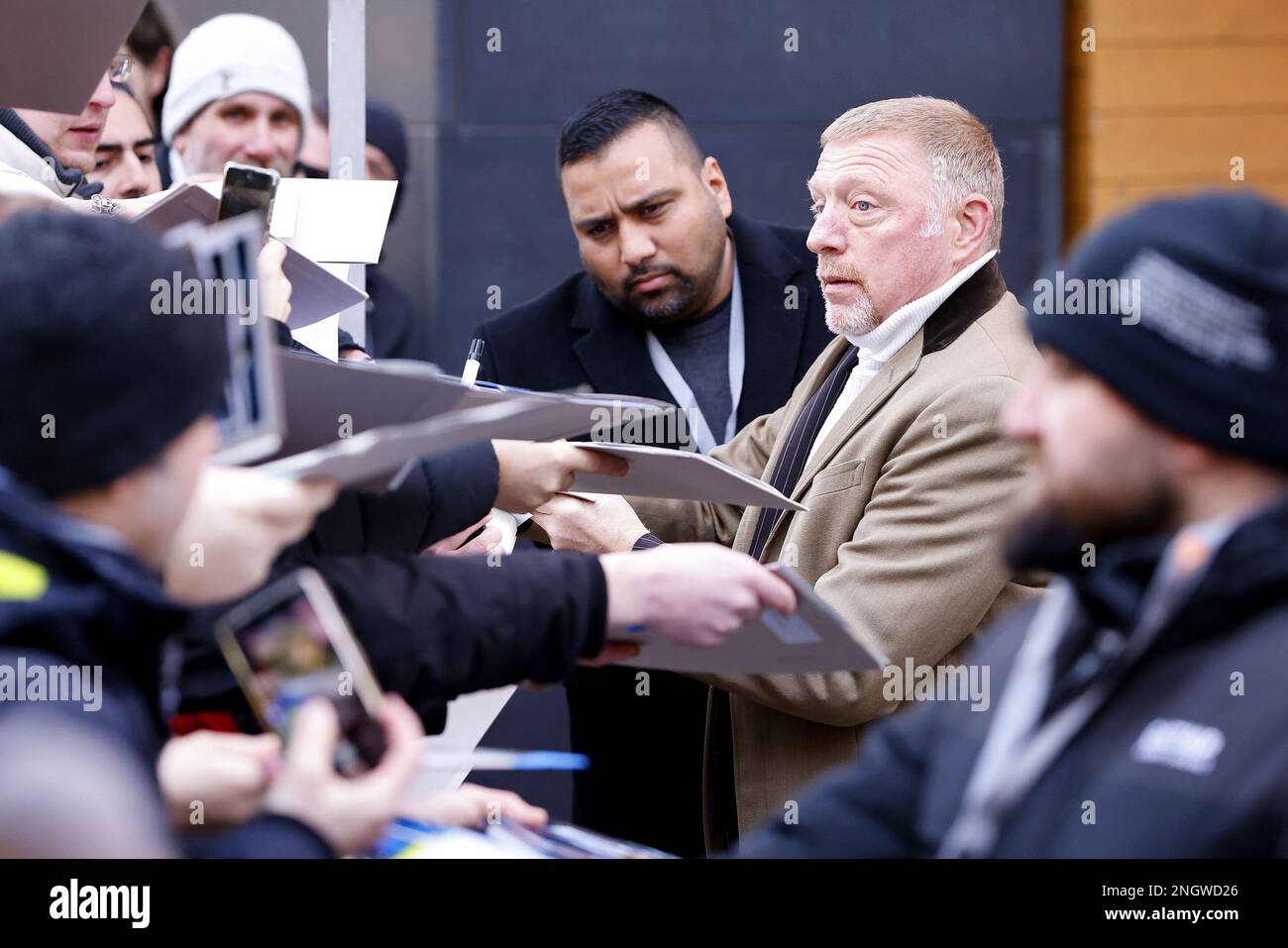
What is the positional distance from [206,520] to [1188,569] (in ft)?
2.47

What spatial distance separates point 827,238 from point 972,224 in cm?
25

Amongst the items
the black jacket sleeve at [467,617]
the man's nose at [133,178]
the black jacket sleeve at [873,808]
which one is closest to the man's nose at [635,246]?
the man's nose at [133,178]

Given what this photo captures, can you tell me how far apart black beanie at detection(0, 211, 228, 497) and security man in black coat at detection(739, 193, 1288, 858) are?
2.10 feet

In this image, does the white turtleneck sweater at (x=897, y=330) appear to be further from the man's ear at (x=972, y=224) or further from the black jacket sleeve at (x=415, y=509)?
the black jacket sleeve at (x=415, y=509)

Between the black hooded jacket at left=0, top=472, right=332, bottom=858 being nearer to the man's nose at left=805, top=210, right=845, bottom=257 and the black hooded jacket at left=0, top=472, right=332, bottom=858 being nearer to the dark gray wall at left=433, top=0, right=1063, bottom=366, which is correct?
the man's nose at left=805, top=210, right=845, bottom=257

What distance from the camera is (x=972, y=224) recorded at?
292cm

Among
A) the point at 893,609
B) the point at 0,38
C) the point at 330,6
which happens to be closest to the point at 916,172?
the point at 893,609

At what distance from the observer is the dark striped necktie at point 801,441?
2824 mm

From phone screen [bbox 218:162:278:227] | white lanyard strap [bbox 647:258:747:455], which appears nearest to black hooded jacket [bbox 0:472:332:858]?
phone screen [bbox 218:162:278:227]

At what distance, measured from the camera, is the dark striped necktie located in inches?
111

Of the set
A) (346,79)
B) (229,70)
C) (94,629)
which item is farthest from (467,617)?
(229,70)

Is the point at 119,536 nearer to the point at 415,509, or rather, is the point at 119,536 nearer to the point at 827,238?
the point at 415,509

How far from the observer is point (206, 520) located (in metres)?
1.35
